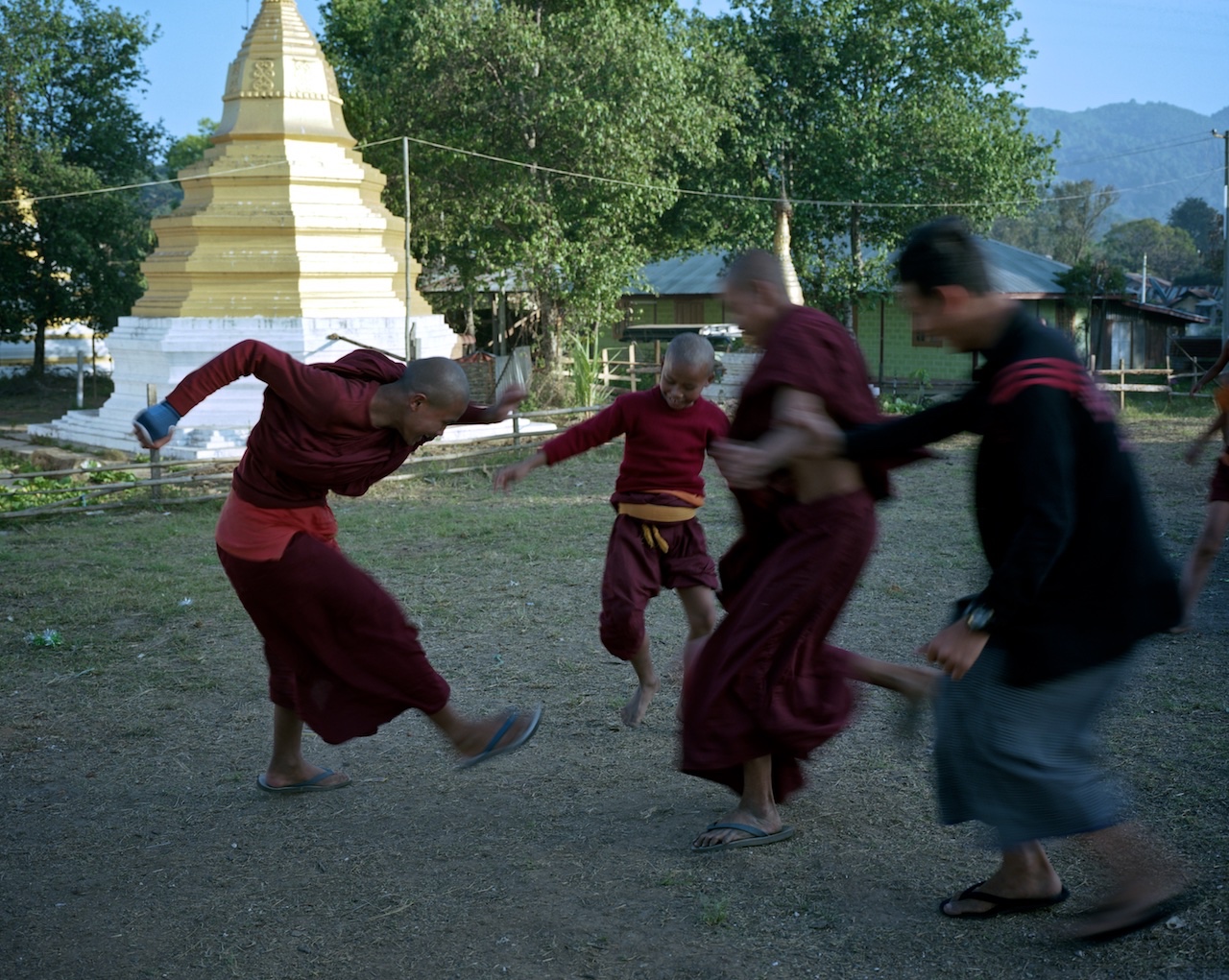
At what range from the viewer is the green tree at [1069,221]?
5472 centimetres

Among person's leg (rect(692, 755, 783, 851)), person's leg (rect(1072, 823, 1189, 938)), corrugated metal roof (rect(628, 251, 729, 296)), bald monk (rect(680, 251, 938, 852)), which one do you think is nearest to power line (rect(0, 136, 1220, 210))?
corrugated metal roof (rect(628, 251, 729, 296))

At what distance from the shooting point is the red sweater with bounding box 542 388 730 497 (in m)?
4.93

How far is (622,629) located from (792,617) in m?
1.54

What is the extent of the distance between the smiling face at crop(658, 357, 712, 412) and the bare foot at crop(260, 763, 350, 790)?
2031mm

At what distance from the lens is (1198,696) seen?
498 centimetres

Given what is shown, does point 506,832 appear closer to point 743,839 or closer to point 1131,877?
point 743,839

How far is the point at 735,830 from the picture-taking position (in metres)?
3.67

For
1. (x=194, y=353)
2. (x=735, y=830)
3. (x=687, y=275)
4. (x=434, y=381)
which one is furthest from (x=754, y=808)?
(x=687, y=275)

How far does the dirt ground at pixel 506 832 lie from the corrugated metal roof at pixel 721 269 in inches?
721

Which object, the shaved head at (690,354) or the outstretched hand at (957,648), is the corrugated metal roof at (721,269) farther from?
the outstretched hand at (957,648)

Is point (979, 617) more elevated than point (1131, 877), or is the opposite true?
point (979, 617)

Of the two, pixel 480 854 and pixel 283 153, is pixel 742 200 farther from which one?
pixel 480 854

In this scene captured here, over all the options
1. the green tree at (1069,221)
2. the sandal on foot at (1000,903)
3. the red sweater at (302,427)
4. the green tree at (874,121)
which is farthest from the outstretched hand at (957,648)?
the green tree at (1069,221)

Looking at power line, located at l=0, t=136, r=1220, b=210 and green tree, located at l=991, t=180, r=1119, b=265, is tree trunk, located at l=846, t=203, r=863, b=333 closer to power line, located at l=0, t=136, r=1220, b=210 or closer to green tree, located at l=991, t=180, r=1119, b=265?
power line, located at l=0, t=136, r=1220, b=210
